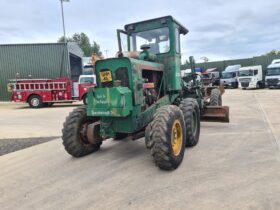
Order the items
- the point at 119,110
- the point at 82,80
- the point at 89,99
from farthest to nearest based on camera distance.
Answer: the point at 82,80 < the point at 89,99 < the point at 119,110

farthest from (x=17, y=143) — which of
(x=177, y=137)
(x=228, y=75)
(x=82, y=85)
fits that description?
(x=228, y=75)

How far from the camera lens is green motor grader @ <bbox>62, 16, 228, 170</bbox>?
4793 mm

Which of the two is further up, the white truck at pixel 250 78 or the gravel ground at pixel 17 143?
the white truck at pixel 250 78

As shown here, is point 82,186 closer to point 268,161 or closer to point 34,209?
point 34,209

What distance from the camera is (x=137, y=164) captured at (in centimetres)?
520

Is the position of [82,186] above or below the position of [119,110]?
below

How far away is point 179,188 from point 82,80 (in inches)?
621

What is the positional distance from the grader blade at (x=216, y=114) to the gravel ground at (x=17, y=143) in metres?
4.51

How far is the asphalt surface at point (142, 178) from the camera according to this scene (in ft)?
12.0

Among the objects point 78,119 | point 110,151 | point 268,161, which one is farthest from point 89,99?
point 268,161

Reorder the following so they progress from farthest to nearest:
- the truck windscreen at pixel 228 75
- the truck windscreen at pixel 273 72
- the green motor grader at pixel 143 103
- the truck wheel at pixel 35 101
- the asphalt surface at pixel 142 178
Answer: the truck windscreen at pixel 228 75, the truck windscreen at pixel 273 72, the truck wheel at pixel 35 101, the green motor grader at pixel 143 103, the asphalt surface at pixel 142 178

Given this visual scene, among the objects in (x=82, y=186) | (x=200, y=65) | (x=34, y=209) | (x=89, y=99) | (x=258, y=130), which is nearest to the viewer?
(x=34, y=209)

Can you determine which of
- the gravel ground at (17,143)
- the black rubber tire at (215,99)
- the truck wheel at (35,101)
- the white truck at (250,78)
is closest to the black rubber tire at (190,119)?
the black rubber tire at (215,99)

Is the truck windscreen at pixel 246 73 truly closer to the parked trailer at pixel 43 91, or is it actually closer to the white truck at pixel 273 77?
the white truck at pixel 273 77
